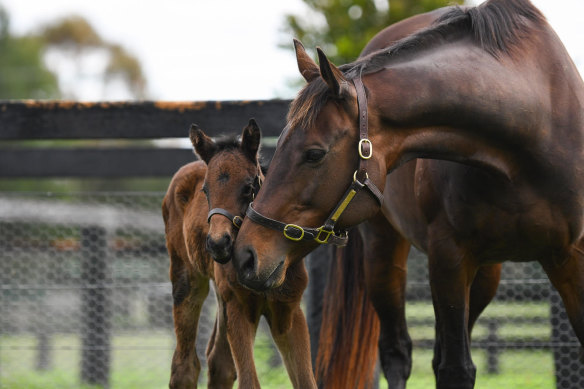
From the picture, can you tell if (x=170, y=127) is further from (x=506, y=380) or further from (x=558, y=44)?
(x=506, y=380)

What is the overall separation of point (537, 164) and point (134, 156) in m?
4.02

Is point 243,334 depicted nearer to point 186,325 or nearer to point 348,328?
point 186,325

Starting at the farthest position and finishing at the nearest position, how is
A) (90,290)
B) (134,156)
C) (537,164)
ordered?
(134,156), (90,290), (537,164)

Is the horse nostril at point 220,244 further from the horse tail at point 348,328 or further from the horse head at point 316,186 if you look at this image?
the horse tail at point 348,328

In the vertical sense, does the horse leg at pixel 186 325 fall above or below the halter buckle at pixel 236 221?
below

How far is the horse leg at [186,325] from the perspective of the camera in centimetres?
351

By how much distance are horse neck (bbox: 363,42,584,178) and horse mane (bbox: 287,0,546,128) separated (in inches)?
1.9

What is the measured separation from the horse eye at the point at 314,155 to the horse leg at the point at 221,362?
125cm

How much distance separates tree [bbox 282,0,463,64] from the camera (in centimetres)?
892

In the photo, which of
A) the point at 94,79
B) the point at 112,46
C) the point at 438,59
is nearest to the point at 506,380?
the point at 438,59

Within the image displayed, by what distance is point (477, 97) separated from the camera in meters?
2.50

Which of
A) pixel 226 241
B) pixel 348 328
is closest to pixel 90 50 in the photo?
pixel 348 328

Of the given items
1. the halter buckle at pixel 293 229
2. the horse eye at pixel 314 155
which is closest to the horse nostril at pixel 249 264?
the halter buckle at pixel 293 229

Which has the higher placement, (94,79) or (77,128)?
(77,128)
